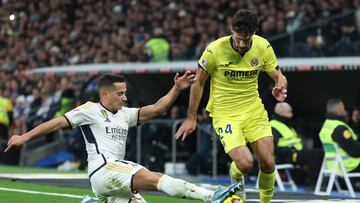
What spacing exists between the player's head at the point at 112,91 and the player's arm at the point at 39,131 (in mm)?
490

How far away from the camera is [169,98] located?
10070 mm

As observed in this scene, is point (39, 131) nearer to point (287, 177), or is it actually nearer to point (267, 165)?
point (267, 165)

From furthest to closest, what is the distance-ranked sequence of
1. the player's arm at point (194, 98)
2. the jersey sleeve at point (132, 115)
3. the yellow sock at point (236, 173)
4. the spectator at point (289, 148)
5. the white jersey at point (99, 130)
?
1. the spectator at point (289, 148)
2. the yellow sock at point (236, 173)
3. the player's arm at point (194, 98)
4. the jersey sleeve at point (132, 115)
5. the white jersey at point (99, 130)

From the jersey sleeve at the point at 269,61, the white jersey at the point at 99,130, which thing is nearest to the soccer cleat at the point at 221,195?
the white jersey at the point at 99,130

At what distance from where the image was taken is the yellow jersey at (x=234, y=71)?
10.9 meters

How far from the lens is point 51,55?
29.6 meters

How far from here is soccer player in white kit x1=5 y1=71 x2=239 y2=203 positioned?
9438mm

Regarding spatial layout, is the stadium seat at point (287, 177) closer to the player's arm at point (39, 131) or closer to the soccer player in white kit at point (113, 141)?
the soccer player in white kit at point (113, 141)

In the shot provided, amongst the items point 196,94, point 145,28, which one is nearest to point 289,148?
point 196,94

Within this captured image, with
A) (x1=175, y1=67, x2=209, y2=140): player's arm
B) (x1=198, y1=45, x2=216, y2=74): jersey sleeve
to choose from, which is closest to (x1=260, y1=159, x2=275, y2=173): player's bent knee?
(x1=175, y1=67, x2=209, y2=140): player's arm

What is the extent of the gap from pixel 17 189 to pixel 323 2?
441 inches

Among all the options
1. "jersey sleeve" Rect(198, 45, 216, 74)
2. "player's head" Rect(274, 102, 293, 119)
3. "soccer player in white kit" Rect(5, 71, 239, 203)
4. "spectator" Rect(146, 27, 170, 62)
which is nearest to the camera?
"soccer player in white kit" Rect(5, 71, 239, 203)

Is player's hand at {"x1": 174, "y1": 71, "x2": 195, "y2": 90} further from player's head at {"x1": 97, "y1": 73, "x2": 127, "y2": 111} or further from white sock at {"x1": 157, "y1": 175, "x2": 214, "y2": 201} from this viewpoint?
white sock at {"x1": 157, "y1": 175, "x2": 214, "y2": 201}

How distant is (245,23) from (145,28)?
673 inches
